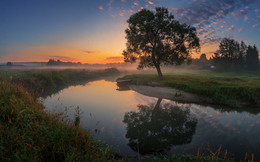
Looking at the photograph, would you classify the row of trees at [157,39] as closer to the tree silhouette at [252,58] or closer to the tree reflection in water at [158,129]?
the tree reflection in water at [158,129]

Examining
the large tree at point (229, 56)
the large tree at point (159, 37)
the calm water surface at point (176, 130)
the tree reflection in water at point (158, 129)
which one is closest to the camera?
the calm water surface at point (176, 130)

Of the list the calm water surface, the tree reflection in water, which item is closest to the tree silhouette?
the calm water surface

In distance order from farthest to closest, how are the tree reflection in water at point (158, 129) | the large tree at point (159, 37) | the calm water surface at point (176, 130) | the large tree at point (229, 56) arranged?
the large tree at point (229, 56) → the large tree at point (159, 37) → the tree reflection in water at point (158, 129) → the calm water surface at point (176, 130)

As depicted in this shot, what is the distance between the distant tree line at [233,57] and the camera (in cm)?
6738

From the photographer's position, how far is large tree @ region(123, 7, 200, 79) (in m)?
25.0

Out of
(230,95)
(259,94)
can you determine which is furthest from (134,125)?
(259,94)

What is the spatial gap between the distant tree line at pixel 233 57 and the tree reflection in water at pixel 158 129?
7159cm

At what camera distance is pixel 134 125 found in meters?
8.66

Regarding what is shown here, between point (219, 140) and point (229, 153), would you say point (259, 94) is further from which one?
point (229, 153)

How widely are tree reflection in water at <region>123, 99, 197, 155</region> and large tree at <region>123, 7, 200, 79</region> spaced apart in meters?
17.7

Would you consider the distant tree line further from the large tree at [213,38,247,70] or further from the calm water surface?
the calm water surface

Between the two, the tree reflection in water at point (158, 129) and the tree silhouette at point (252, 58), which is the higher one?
the tree silhouette at point (252, 58)

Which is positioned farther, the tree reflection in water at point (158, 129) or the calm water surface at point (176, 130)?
the tree reflection in water at point (158, 129)

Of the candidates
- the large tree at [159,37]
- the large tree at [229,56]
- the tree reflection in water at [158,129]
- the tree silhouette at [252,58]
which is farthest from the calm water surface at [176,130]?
the tree silhouette at [252,58]
